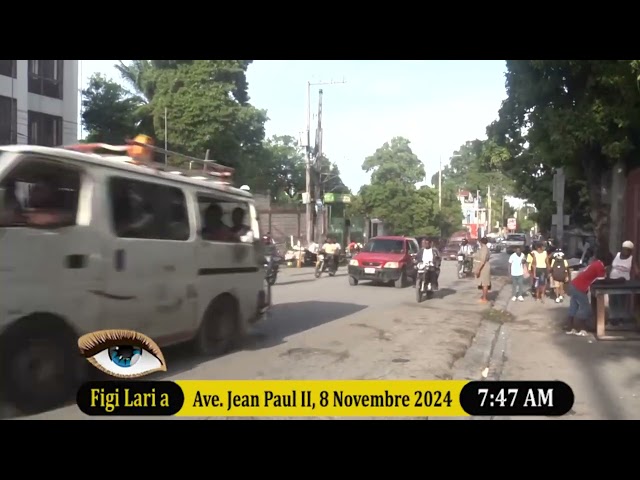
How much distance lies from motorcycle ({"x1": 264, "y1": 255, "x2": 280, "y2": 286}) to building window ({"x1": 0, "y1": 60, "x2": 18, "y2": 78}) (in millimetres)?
1585

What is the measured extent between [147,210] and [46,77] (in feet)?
2.69

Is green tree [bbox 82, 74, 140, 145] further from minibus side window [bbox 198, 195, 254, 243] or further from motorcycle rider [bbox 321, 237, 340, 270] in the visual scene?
motorcycle rider [bbox 321, 237, 340, 270]

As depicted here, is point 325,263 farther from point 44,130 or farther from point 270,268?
point 44,130

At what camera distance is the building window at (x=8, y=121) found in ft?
9.75

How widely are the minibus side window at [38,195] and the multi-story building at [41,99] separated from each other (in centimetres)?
18

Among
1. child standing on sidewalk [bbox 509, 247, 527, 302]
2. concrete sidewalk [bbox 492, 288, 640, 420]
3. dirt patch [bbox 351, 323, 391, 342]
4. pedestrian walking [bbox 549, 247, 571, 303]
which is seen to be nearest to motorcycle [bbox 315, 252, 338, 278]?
dirt patch [bbox 351, 323, 391, 342]

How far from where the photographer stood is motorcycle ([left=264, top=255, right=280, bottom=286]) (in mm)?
3754

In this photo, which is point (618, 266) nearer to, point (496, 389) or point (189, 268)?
point (496, 389)

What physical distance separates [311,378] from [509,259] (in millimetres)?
2688

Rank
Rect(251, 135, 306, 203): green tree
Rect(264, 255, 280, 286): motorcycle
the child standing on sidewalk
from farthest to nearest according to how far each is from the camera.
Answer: the child standing on sidewalk
Rect(264, 255, 280, 286): motorcycle
Rect(251, 135, 306, 203): green tree

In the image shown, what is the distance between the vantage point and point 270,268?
12.5 feet

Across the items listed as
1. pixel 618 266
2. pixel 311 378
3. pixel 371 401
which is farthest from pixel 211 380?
pixel 618 266
